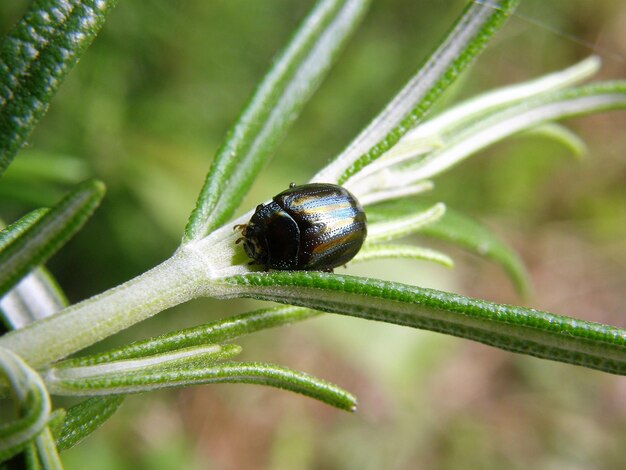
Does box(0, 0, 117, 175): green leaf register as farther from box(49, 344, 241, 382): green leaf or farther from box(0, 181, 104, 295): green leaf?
box(49, 344, 241, 382): green leaf

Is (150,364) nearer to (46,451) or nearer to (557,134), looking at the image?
(46,451)

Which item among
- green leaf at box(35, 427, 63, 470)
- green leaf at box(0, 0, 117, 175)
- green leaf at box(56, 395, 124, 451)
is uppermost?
green leaf at box(0, 0, 117, 175)

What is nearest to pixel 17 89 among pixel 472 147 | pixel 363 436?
pixel 472 147

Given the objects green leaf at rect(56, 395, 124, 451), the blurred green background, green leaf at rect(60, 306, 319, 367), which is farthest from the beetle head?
the blurred green background

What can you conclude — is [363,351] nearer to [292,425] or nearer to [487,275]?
[292,425]

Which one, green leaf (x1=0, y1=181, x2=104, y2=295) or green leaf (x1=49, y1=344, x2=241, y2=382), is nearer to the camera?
green leaf (x1=0, y1=181, x2=104, y2=295)

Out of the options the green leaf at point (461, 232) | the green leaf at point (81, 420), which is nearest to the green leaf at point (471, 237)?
the green leaf at point (461, 232)

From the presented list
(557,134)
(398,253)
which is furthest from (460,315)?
(557,134)
